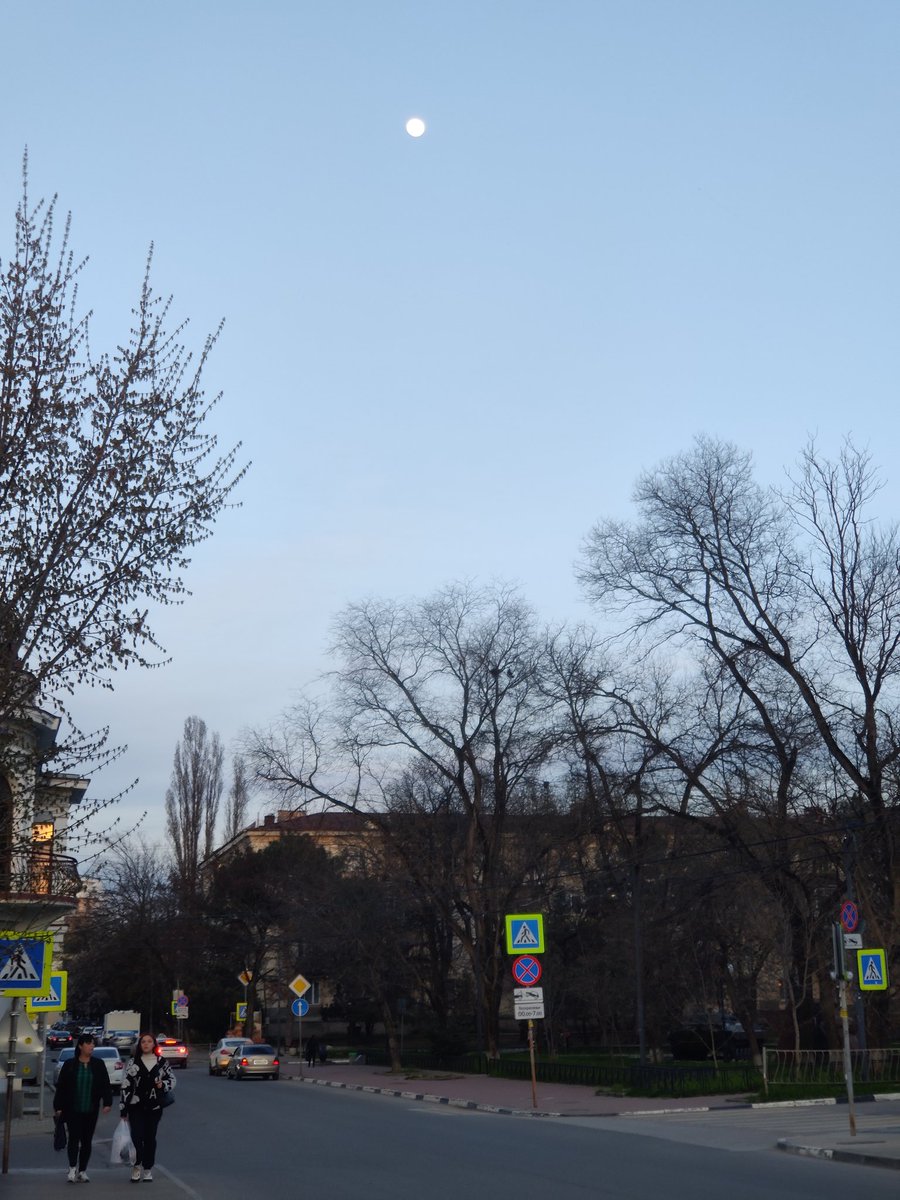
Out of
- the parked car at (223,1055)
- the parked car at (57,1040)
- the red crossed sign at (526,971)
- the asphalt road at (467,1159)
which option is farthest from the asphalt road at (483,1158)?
the parked car at (57,1040)

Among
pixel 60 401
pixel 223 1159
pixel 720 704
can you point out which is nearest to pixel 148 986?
pixel 720 704

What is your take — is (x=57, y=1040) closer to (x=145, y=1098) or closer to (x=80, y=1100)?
(x=80, y=1100)

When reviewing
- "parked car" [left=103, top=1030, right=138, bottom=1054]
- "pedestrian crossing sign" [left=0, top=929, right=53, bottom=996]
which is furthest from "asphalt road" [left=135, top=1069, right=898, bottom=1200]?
"parked car" [left=103, top=1030, right=138, bottom=1054]

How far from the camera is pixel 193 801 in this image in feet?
261

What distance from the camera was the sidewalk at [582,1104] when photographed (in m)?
18.4

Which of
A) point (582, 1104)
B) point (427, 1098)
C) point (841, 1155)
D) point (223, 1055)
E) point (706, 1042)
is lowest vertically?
point (223, 1055)

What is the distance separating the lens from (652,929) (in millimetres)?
41688

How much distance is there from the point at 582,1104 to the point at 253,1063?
21.4 metres

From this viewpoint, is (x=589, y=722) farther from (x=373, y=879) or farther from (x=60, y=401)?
Answer: (x=60, y=401)

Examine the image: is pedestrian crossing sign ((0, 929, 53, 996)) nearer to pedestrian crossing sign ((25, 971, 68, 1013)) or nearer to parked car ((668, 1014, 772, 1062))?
pedestrian crossing sign ((25, 971, 68, 1013))

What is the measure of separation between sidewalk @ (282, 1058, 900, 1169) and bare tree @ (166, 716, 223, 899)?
30186 millimetres

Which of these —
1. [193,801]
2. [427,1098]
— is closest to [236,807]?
[193,801]

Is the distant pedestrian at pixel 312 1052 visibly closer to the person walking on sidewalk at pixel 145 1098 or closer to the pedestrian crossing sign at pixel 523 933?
the pedestrian crossing sign at pixel 523 933

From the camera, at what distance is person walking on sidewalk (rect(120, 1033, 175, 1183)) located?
52.4 feet
